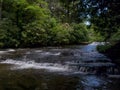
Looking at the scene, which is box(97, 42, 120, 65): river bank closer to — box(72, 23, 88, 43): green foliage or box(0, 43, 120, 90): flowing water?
box(0, 43, 120, 90): flowing water

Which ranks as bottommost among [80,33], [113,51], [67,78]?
[67,78]

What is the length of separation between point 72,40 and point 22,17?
26.5ft

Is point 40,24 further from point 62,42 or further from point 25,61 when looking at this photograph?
point 25,61

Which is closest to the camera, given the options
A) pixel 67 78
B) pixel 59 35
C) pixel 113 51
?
pixel 67 78

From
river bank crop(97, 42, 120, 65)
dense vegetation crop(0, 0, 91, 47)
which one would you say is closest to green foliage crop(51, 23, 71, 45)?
dense vegetation crop(0, 0, 91, 47)

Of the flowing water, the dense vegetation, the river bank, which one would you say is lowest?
the flowing water

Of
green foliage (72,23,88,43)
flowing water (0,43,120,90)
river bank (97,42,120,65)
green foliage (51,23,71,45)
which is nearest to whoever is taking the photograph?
flowing water (0,43,120,90)

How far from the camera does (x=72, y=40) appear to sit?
33062 millimetres

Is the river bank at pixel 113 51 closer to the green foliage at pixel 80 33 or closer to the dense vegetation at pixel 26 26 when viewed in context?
the dense vegetation at pixel 26 26

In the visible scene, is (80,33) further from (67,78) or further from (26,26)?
(67,78)

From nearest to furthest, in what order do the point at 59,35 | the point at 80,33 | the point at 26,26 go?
1. the point at 26,26
2. the point at 59,35
3. the point at 80,33

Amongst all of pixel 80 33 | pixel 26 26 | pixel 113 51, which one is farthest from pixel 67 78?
pixel 80 33

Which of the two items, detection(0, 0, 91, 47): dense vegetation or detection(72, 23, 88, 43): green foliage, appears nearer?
detection(0, 0, 91, 47): dense vegetation

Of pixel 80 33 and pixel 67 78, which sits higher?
pixel 80 33
